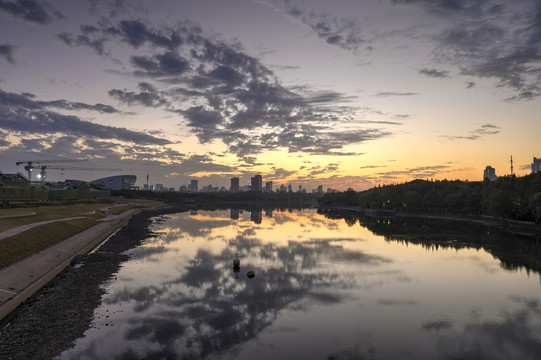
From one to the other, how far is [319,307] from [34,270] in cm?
3406

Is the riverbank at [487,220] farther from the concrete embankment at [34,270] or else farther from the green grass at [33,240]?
the green grass at [33,240]

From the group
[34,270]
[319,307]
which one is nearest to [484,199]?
[319,307]

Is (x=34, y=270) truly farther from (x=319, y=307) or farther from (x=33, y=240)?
(x=319, y=307)

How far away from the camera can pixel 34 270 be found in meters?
40.6

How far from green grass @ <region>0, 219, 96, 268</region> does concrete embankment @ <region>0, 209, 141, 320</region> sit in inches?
32.1

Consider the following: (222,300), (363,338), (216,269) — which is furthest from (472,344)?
(216,269)

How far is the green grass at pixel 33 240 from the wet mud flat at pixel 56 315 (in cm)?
550

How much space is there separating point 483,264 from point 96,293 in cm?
5808

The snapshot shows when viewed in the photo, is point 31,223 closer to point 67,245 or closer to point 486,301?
point 67,245

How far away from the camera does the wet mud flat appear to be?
23719 mm

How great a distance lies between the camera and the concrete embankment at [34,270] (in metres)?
31.5

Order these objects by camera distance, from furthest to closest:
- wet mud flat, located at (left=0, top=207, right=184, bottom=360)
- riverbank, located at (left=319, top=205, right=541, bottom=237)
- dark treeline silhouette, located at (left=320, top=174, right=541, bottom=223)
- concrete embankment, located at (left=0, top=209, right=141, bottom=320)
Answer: dark treeline silhouette, located at (left=320, top=174, right=541, bottom=223) → riverbank, located at (left=319, top=205, right=541, bottom=237) → concrete embankment, located at (left=0, top=209, right=141, bottom=320) → wet mud flat, located at (left=0, top=207, right=184, bottom=360)

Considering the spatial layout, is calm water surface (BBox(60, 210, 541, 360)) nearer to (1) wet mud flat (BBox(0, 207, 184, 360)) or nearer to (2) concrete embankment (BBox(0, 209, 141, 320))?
(1) wet mud flat (BBox(0, 207, 184, 360))

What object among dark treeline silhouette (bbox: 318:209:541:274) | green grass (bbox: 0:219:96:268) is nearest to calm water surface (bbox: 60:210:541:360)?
dark treeline silhouette (bbox: 318:209:541:274)
